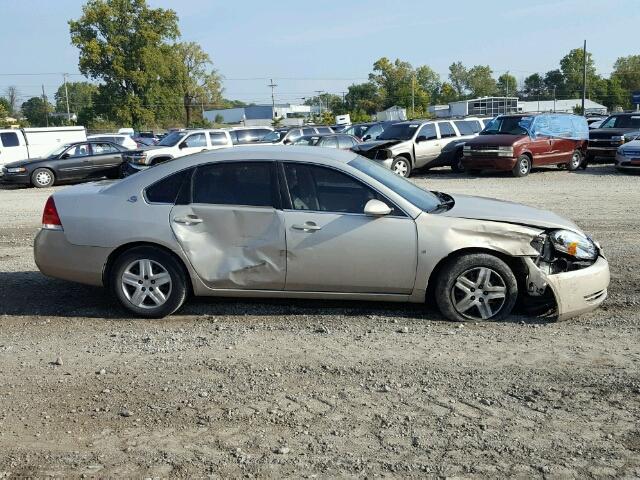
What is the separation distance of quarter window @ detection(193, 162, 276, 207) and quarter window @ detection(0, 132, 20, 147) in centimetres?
2197

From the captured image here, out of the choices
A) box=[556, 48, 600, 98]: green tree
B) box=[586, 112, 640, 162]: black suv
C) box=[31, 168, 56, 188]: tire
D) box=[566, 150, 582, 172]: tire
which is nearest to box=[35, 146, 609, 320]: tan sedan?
box=[31, 168, 56, 188]: tire

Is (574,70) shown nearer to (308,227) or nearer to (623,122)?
(623,122)

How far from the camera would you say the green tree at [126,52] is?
65.4m

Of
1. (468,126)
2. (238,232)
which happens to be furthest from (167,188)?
(468,126)

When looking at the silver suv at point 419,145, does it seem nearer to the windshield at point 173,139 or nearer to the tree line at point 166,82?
the windshield at point 173,139

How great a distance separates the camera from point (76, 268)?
6.20 metres

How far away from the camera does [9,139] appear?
25312mm

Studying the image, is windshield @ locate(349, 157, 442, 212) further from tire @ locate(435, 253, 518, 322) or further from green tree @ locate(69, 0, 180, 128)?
green tree @ locate(69, 0, 180, 128)

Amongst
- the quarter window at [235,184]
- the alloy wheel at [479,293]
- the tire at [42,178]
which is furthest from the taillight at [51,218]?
the tire at [42,178]

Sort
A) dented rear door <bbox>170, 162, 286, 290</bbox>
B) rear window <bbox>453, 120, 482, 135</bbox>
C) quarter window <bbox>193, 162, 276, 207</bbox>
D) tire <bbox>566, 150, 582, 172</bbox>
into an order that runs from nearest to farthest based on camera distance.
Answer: dented rear door <bbox>170, 162, 286, 290</bbox>
quarter window <bbox>193, 162, 276, 207</bbox>
tire <bbox>566, 150, 582, 172</bbox>
rear window <bbox>453, 120, 482, 135</bbox>

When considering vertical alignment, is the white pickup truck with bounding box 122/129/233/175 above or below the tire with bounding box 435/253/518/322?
above

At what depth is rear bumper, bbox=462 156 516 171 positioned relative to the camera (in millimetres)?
19484

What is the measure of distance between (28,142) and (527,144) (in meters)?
18.7

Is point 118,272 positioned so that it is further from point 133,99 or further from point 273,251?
point 133,99
